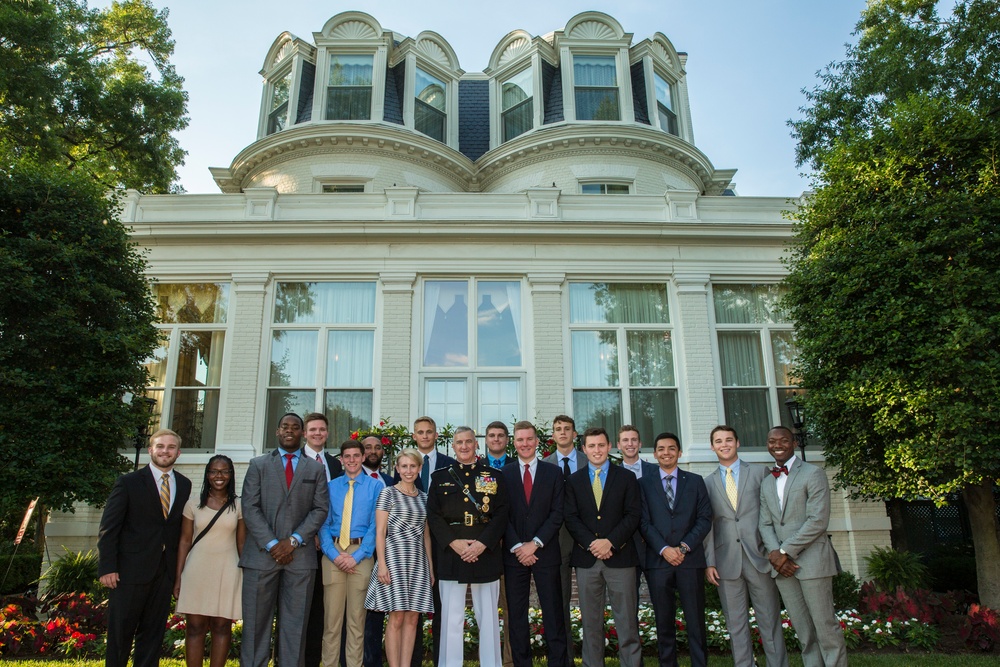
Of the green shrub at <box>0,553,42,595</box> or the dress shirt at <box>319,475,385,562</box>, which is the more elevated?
the dress shirt at <box>319,475,385,562</box>

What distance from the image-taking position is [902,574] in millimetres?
9656

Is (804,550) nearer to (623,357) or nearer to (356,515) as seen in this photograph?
(356,515)

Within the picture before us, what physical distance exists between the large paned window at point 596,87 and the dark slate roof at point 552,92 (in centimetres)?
49

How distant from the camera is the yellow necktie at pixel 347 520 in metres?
5.66

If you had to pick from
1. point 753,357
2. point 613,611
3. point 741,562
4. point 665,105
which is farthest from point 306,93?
point 741,562

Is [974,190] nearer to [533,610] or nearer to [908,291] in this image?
[908,291]

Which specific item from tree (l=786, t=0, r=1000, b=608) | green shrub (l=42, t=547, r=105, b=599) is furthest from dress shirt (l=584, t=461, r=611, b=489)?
green shrub (l=42, t=547, r=105, b=599)

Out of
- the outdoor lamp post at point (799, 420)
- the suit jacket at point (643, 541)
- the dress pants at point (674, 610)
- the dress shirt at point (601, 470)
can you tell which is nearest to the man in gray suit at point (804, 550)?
the dress pants at point (674, 610)

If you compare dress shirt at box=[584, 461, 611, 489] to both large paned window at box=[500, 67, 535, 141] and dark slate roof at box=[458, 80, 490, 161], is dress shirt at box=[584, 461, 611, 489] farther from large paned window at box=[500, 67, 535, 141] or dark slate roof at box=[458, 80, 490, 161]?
dark slate roof at box=[458, 80, 490, 161]

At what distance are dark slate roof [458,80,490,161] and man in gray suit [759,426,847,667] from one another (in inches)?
512

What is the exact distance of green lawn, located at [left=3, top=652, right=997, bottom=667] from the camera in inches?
266

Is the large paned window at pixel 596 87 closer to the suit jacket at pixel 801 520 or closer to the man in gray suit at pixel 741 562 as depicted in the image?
the man in gray suit at pixel 741 562

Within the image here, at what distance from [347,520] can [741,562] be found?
3.57m

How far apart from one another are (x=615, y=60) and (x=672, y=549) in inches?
553
